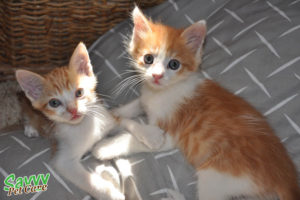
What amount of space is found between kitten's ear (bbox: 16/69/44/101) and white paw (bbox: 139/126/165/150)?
21.2 inches

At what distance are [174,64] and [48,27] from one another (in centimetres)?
81

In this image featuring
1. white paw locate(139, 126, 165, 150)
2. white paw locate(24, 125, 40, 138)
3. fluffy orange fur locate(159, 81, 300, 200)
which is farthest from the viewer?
white paw locate(24, 125, 40, 138)

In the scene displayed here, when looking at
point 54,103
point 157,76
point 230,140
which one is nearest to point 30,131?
point 54,103

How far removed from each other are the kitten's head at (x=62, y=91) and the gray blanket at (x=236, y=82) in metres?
0.26

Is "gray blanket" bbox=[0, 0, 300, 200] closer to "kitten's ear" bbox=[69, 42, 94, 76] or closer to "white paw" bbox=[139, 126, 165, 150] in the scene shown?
"white paw" bbox=[139, 126, 165, 150]

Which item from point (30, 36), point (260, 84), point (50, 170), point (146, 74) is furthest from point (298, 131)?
point (30, 36)

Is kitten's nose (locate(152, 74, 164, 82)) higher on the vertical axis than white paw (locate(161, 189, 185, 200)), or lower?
higher

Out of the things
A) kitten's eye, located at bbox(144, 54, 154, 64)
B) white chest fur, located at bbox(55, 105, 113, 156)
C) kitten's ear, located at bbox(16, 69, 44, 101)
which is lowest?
white chest fur, located at bbox(55, 105, 113, 156)

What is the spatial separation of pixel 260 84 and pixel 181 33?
0.47 meters

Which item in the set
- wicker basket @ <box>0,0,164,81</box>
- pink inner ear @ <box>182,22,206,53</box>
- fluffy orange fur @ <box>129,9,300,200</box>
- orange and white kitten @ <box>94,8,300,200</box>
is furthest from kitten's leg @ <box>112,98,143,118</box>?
→ wicker basket @ <box>0,0,164,81</box>

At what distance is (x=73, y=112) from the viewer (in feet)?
5.17

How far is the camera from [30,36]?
2053 mm

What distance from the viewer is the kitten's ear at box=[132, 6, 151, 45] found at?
1.77 meters

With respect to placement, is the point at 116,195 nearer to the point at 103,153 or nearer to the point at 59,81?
the point at 103,153
